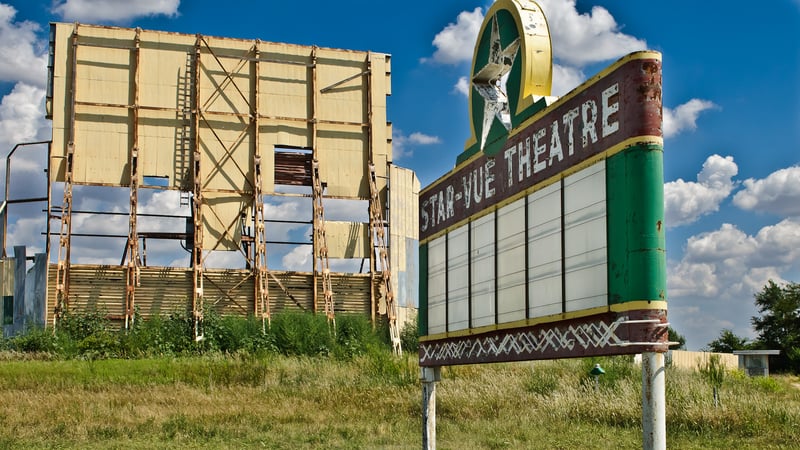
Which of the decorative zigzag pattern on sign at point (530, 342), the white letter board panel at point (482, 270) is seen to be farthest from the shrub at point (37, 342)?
the white letter board panel at point (482, 270)

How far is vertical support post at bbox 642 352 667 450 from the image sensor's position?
295 inches

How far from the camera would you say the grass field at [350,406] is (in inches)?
775

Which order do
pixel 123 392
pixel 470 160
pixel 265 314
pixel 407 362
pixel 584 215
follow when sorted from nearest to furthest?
1. pixel 584 215
2. pixel 470 160
3. pixel 123 392
4. pixel 407 362
5. pixel 265 314

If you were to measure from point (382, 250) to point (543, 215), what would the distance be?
3279 centimetres

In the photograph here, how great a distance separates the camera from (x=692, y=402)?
22359 mm

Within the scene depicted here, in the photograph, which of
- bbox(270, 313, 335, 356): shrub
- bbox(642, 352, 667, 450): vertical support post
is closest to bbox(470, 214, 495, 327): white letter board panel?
bbox(642, 352, 667, 450): vertical support post

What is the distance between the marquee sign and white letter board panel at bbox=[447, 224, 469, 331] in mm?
28

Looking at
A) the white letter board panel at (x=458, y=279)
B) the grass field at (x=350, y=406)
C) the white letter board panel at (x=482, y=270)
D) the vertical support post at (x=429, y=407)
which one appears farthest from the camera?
the grass field at (x=350, y=406)

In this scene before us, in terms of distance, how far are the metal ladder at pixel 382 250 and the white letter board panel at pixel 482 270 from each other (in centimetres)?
2993

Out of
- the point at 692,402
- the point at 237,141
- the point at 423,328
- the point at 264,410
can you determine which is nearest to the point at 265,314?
the point at 237,141

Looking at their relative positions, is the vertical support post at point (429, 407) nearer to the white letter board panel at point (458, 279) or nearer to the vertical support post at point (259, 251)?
the white letter board panel at point (458, 279)

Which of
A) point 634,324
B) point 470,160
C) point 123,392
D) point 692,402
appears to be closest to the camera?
point 634,324

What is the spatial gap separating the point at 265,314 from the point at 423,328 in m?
27.2

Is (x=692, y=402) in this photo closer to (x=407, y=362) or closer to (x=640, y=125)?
(x=407, y=362)
